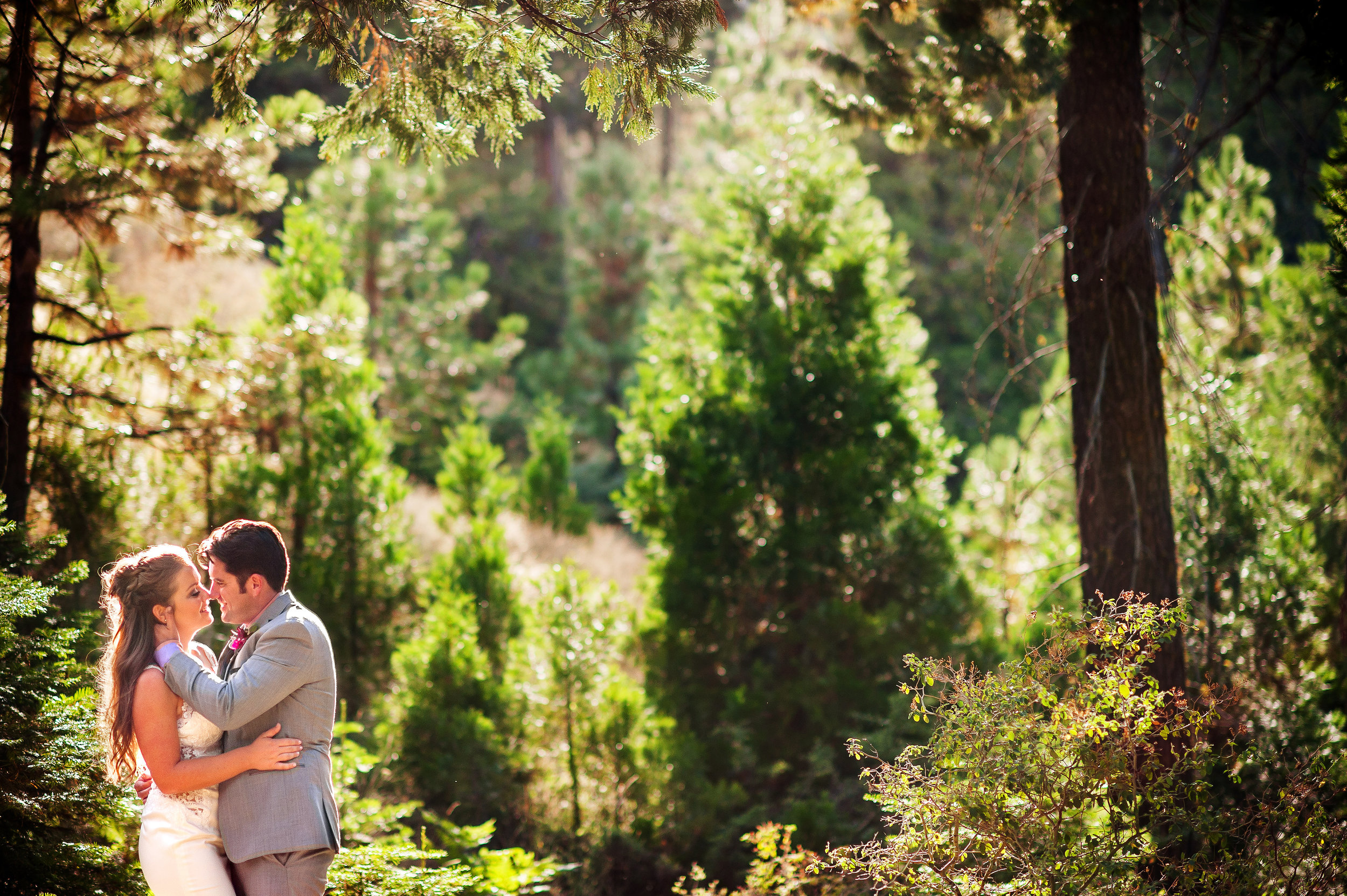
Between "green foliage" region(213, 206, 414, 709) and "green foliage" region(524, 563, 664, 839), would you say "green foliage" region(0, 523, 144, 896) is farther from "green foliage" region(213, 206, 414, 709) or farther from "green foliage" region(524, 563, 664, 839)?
"green foliage" region(213, 206, 414, 709)

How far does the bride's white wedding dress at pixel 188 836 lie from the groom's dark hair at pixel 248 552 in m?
0.44

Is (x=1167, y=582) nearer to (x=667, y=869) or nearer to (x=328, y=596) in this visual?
(x=667, y=869)

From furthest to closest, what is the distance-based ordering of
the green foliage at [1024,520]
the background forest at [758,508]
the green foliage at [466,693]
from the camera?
1. the green foliage at [1024,520]
2. the green foliage at [466,693]
3. the background forest at [758,508]

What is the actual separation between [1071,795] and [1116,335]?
3.16 meters

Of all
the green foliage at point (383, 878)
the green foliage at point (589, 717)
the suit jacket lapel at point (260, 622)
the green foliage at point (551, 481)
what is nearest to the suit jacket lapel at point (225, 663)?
the suit jacket lapel at point (260, 622)

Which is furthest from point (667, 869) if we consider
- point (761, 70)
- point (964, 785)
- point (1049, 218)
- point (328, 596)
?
point (1049, 218)

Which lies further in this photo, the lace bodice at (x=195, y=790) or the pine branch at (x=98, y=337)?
the pine branch at (x=98, y=337)

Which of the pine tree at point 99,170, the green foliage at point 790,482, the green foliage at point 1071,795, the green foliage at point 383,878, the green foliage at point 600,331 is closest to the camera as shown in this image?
the green foliage at point 1071,795

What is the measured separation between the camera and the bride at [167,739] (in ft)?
9.25

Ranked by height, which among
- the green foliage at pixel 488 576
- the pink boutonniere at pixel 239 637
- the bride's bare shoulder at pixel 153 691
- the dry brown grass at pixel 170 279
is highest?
the dry brown grass at pixel 170 279

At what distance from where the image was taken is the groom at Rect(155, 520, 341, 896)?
279cm

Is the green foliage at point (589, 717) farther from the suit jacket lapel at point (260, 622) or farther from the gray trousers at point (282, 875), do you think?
the gray trousers at point (282, 875)

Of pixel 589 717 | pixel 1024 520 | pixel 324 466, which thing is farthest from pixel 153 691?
pixel 1024 520

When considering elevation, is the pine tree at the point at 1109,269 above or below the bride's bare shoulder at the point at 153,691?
above
